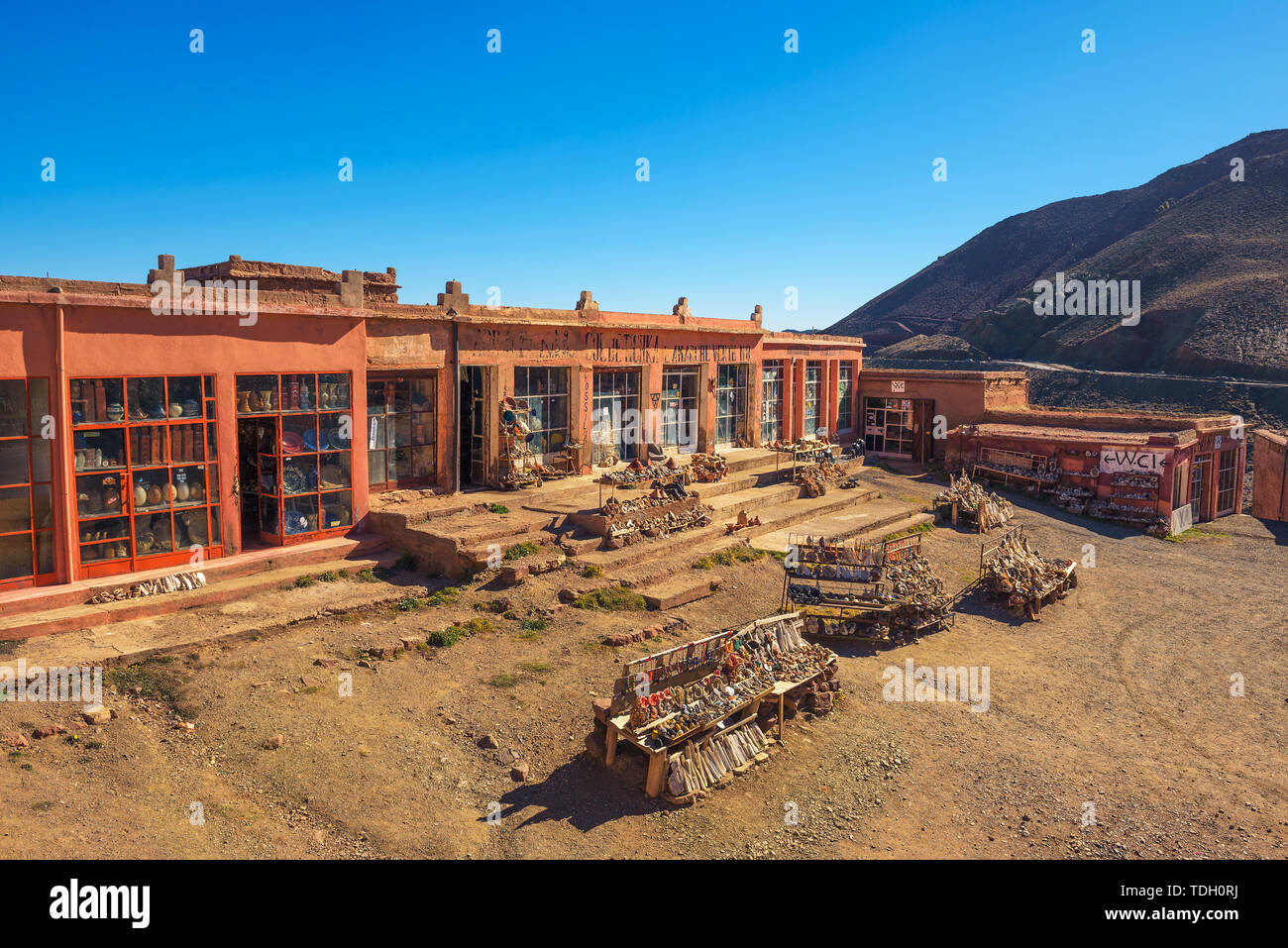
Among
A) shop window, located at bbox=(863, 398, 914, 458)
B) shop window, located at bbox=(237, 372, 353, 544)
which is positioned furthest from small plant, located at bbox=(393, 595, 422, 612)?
shop window, located at bbox=(863, 398, 914, 458)

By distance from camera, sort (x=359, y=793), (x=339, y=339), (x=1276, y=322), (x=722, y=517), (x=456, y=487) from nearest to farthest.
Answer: (x=359, y=793)
(x=339, y=339)
(x=456, y=487)
(x=722, y=517)
(x=1276, y=322)

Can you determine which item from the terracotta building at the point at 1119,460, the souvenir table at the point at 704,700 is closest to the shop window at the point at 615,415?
the souvenir table at the point at 704,700

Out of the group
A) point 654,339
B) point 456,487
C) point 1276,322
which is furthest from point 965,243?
point 456,487

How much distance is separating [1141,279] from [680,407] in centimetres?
5175

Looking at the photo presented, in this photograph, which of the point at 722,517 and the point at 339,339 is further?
the point at 722,517

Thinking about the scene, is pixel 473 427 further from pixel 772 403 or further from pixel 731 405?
pixel 772 403

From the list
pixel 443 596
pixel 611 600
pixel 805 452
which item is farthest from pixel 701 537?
pixel 805 452

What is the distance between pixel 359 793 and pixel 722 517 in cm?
1114

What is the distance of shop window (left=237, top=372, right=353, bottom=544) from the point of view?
13141 millimetres

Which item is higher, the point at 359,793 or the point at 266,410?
the point at 266,410

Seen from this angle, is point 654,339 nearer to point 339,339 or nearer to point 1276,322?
point 339,339

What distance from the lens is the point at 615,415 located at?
21.0 metres

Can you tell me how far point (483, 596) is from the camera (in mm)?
12680

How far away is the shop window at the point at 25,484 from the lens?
10.5 metres
